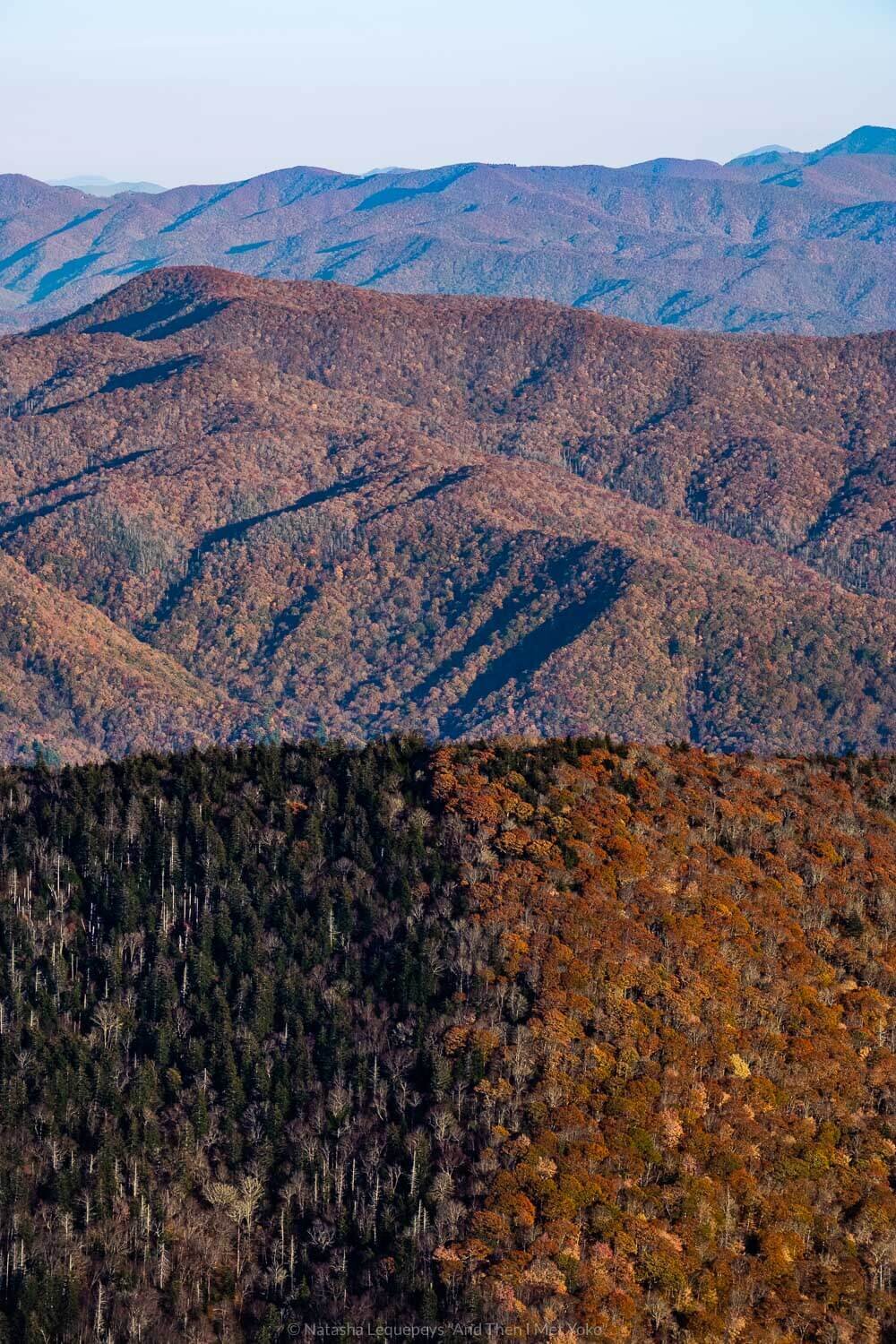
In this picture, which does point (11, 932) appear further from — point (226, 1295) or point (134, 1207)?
point (226, 1295)

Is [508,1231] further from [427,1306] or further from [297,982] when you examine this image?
[297,982]

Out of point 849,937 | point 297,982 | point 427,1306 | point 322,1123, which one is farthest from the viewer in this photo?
point 849,937

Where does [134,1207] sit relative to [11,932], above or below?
below

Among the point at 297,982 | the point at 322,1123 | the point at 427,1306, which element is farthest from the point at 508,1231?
the point at 297,982

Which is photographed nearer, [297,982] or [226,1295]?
[226,1295]

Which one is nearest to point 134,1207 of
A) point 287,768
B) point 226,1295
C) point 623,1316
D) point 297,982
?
point 226,1295

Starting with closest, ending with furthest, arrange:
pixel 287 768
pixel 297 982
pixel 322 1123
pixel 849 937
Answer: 1. pixel 322 1123
2. pixel 297 982
3. pixel 849 937
4. pixel 287 768
